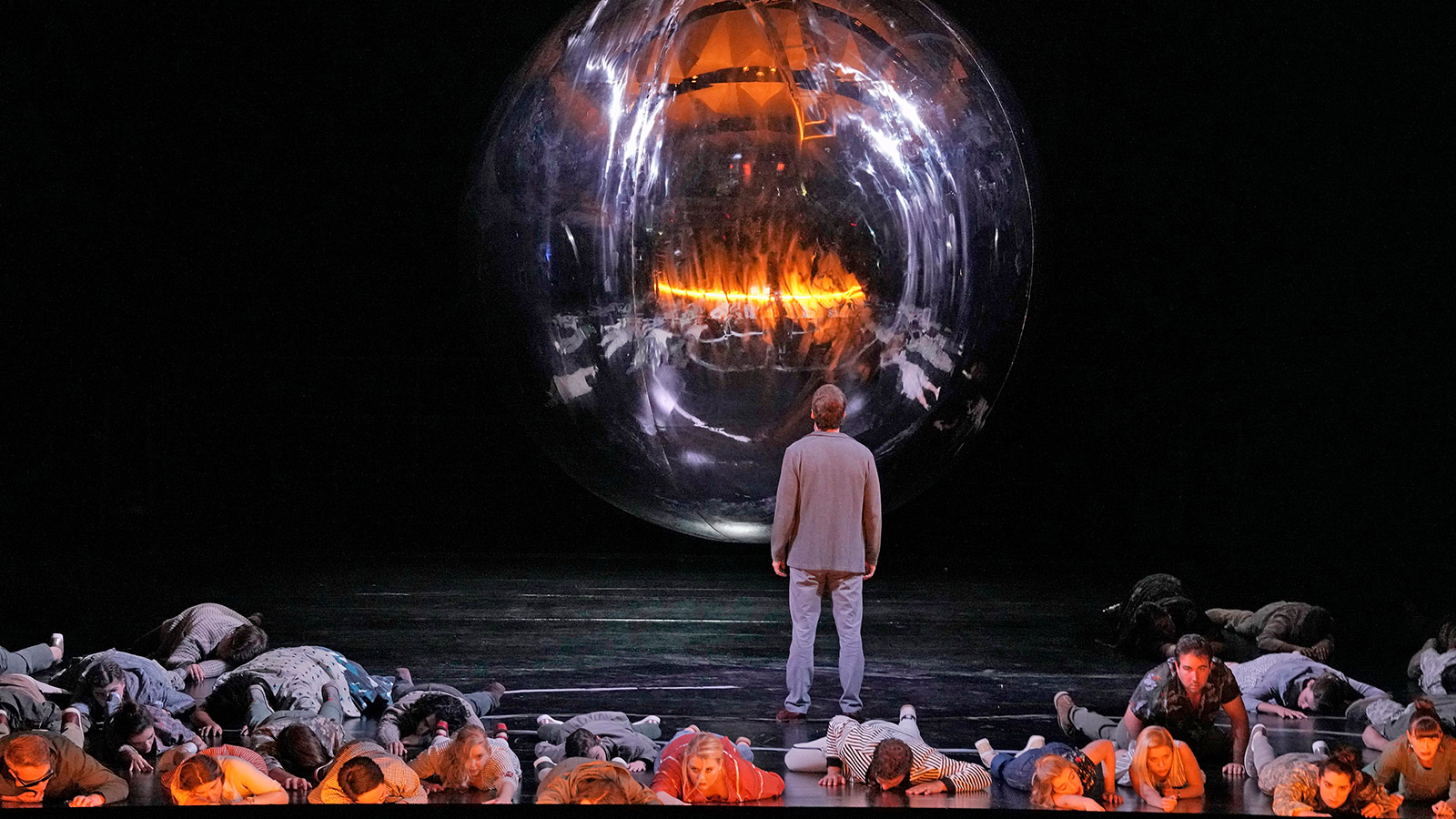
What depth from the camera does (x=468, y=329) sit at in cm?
861

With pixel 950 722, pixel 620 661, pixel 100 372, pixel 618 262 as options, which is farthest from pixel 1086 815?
pixel 100 372

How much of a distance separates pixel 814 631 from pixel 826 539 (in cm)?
36

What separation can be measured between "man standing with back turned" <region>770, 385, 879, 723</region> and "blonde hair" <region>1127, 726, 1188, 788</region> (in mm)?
1238

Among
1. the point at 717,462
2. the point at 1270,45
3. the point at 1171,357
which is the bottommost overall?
the point at 717,462

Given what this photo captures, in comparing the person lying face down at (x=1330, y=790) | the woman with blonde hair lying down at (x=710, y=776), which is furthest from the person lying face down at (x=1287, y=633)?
the woman with blonde hair lying down at (x=710, y=776)

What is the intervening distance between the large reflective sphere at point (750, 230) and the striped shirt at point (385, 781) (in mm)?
1711

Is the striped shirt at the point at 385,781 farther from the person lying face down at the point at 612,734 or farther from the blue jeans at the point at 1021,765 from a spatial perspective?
the blue jeans at the point at 1021,765

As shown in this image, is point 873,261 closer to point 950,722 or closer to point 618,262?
point 618,262

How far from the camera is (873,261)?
5117 millimetres

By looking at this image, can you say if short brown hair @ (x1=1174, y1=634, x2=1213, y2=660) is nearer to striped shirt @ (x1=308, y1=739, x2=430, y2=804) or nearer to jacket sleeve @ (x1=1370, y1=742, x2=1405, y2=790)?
jacket sleeve @ (x1=1370, y1=742, x2=1405, y2=790)

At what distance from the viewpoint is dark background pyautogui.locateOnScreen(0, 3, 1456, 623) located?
8.93 metres

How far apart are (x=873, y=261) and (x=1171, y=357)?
5160 mm

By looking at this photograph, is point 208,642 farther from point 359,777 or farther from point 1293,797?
point 1293,797

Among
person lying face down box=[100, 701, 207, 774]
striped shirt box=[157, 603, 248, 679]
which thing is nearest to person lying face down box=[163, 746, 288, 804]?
Answer: person lying face down box=[100, 701, 207, 774]
